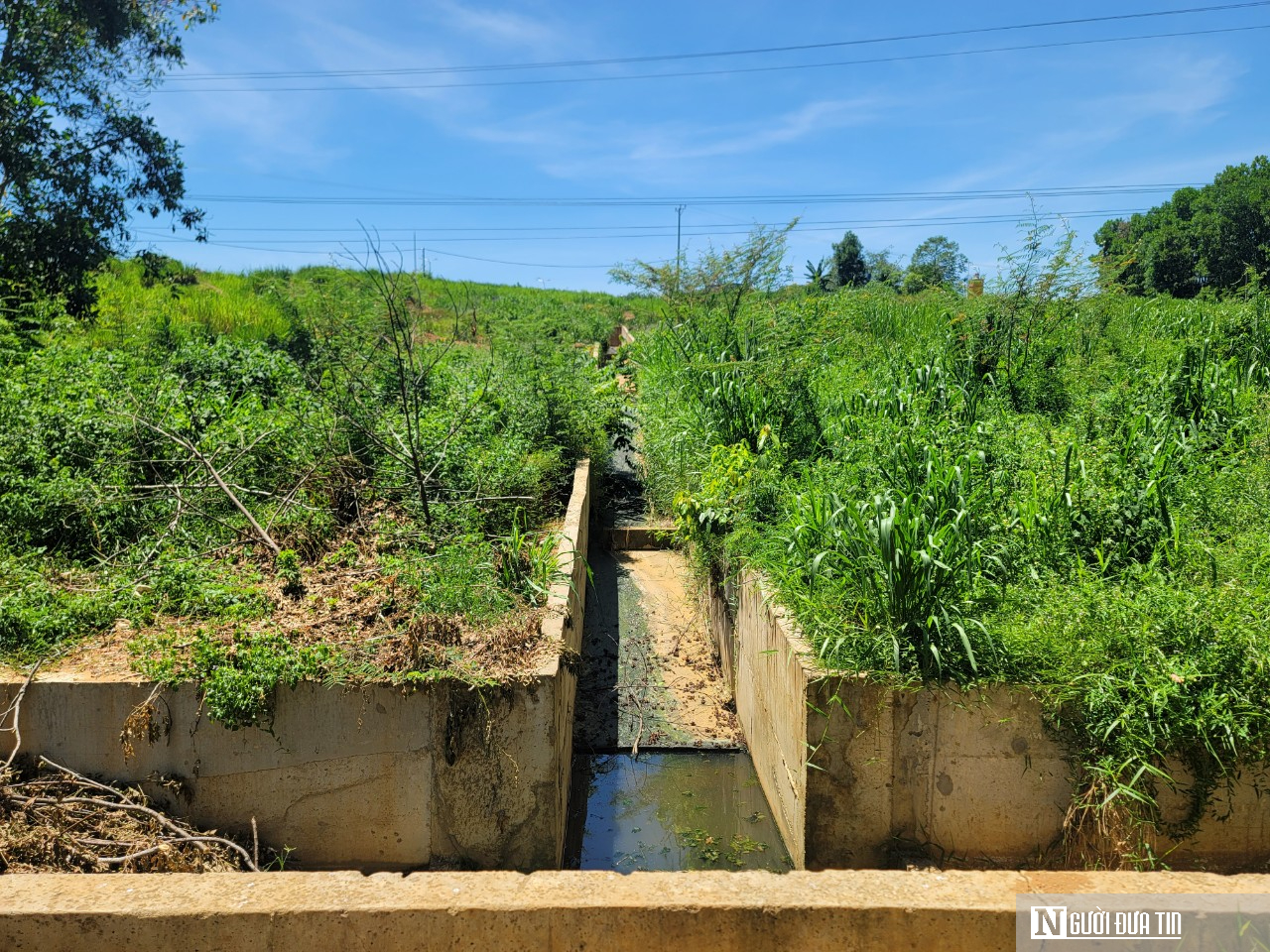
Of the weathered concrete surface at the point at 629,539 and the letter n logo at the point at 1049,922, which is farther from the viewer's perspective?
the weathered concrete surface at the point at 629,539

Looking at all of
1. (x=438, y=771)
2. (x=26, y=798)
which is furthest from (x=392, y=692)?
(x=26, y=798)

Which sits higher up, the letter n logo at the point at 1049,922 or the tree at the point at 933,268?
the tree at the point at 933,268

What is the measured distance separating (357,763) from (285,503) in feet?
8.08

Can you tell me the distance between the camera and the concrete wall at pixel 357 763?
165 inches

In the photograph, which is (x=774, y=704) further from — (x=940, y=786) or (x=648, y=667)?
(x=648, y=667)

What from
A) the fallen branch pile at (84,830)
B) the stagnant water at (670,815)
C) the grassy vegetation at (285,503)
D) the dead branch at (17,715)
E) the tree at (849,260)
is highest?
the tree at (849,260)

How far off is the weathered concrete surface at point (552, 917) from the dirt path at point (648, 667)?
2.51m

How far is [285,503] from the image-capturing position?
616cm

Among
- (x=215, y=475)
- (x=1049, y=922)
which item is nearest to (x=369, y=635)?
(x=215, y=475)

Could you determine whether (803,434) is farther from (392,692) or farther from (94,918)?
(94,918)

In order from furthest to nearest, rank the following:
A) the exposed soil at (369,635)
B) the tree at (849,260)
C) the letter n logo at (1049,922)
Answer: the tree at (849,260)
the exposed soil at (369,635)
the letter n logo at (1049,922)

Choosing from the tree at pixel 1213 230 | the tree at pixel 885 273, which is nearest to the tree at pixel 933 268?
the tree at pixel 885 273

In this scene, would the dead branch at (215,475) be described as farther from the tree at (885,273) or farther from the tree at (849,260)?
the tree at (849,260)

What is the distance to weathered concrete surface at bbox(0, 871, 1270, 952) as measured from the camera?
10.0 feet
